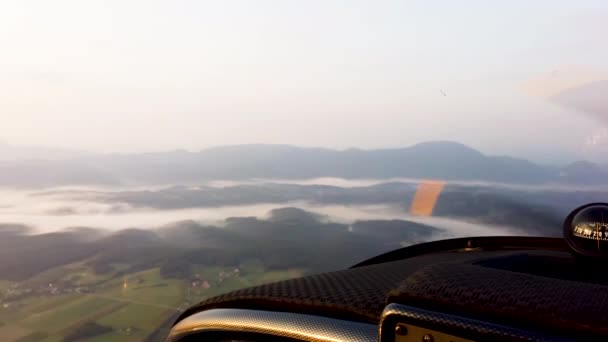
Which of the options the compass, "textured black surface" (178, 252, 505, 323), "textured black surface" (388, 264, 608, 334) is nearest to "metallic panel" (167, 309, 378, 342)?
"textured black surface" (178, 252, 505, 323)

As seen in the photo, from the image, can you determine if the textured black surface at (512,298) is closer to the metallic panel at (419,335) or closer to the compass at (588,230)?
the metallic panel at (419,335)

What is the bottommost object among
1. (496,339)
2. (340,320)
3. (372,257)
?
(372,257)

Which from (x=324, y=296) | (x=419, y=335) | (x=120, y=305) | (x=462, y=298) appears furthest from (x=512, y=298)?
(x=120, y=305)

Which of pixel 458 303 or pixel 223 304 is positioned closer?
pixel 458 303

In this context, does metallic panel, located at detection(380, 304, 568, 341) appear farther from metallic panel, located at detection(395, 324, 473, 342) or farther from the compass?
the compass

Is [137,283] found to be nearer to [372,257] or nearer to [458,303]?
[372,257]

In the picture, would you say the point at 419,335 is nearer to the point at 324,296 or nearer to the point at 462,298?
the point at 462,298

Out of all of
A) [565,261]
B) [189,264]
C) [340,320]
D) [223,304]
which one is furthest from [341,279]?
[189,264]
